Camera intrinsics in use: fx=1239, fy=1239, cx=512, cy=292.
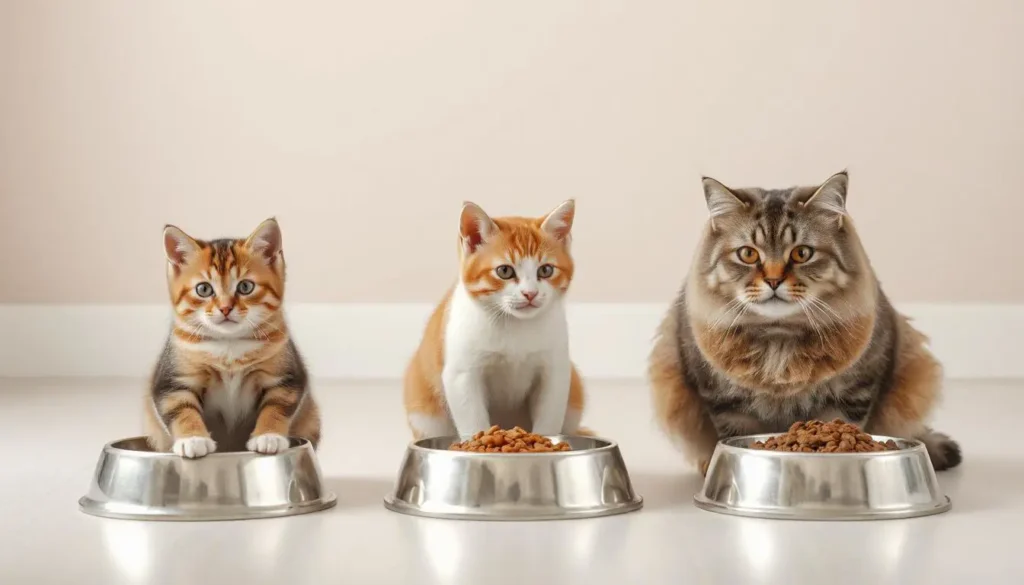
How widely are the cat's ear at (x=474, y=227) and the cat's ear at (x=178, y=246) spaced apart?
0.46m

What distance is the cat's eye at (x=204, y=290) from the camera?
196 cm

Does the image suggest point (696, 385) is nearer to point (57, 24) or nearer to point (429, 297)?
point (429, 297)

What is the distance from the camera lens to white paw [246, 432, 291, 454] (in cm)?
192

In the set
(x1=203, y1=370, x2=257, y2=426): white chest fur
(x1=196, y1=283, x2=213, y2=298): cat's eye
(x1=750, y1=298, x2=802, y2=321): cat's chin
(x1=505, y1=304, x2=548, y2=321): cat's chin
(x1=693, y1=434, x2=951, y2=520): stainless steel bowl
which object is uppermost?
(x1=196, y1=283, x2=213, y2=298): cat's eye

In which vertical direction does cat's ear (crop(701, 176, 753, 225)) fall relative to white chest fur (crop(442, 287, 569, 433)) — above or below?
above

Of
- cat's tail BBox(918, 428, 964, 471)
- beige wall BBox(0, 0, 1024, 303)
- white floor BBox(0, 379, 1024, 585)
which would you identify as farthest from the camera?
beige wall BBox(0, 0, 1024, 303)

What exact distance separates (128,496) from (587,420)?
5.51 feet

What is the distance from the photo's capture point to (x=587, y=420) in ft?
11.1

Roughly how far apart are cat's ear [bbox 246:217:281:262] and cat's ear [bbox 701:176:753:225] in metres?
0.73

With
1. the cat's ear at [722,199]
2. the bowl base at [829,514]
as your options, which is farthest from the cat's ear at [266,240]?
the bowl base at [829,514]

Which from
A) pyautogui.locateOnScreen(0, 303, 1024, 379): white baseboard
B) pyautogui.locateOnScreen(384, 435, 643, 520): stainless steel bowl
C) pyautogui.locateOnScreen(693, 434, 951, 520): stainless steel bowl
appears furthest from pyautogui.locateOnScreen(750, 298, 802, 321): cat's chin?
pyautogui.locateOnScreen(0, 303, 1024, 379): white baseboard

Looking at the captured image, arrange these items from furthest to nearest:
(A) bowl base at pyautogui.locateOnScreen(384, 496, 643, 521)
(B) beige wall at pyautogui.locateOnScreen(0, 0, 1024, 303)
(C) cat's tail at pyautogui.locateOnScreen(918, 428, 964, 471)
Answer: (B) beige wall at pyautogui.locateOnScreen(0, 0, 1024, 303)
(C) cat's tail at pyautogui.locateOnScreen(918, 428, 964, 471)
(A) bowl base at pyautogui.locateOnScreen(384, 496, 643, 521)

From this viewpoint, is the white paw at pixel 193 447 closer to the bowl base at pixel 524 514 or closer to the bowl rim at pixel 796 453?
the bowl base at pixel 524 514

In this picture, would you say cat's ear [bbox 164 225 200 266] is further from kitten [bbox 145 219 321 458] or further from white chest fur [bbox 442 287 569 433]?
white chest fur [bbox 442 287 569 433]
